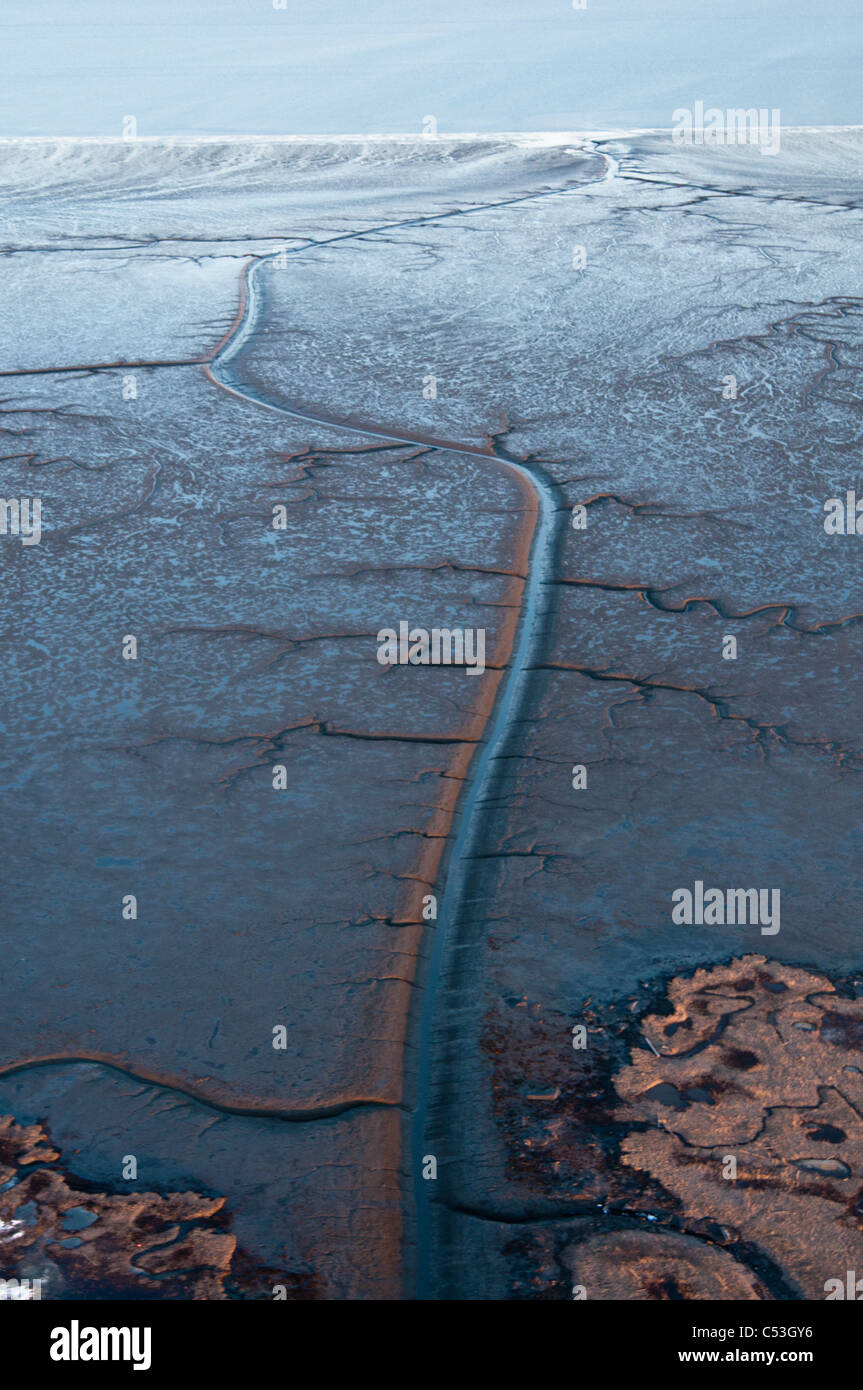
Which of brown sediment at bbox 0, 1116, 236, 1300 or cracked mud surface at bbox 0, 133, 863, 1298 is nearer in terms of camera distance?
brown sediment at bbox 0, 1116, 236, 1300

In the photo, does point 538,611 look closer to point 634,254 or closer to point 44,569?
point 44,569

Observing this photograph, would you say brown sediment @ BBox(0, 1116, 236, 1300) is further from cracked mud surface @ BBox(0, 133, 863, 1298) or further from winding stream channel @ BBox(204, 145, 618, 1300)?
winding stream channel @ BBox(204, 145, 618, 1300)

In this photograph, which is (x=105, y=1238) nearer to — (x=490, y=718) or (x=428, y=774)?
(x=428, y=774)

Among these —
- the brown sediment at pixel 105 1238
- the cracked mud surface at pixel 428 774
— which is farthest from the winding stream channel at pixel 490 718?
the brown sediment at pixel 105 1238

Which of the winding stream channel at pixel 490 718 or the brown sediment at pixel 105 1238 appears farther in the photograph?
the winding stream channel at pixel 490 718

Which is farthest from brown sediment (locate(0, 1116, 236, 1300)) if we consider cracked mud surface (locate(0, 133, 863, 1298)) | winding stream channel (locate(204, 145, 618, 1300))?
winding stream channel (locate(204, 145, 618, 1300))

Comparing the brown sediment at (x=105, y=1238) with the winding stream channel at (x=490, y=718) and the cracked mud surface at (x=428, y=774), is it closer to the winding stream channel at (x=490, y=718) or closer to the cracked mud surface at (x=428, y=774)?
the cracked mud surface at (x=428, y=774)

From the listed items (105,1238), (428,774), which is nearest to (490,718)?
(428,774)

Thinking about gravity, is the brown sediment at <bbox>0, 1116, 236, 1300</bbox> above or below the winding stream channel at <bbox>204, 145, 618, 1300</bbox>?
below

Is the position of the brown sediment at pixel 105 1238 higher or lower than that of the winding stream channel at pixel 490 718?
lower
